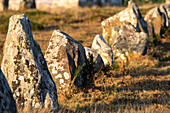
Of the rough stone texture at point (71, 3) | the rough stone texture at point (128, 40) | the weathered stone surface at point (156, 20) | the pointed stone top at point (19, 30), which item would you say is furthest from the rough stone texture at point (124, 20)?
the rough stone texture at point (71, 3)

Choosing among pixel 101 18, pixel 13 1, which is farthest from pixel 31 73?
pixel 13 1

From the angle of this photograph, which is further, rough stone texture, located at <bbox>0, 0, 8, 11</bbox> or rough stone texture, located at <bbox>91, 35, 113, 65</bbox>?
rough stone texture, located at <bbox>0, 0, 8, 11</bbox>

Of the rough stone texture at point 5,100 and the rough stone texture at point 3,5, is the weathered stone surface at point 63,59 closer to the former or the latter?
the rough stone texture at point 5,100

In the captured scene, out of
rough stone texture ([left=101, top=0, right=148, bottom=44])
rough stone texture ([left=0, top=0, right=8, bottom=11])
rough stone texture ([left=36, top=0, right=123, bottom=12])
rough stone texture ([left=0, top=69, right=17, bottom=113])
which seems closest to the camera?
rough stone texture ([left=0, top=69, right=17, bottom=113])

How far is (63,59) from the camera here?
7148 millimetres

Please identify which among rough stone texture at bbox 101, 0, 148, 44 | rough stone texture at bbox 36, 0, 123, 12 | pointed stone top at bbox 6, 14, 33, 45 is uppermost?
rough stone texture at bbox 36, 0, 123, 12

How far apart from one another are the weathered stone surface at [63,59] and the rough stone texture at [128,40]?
5.05 metres

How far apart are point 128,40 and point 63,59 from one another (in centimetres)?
633

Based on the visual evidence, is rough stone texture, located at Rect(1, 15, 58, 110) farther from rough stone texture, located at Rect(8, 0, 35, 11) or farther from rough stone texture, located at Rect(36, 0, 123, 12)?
rough stone texture, located at Rect(36, 0, 123, 12)

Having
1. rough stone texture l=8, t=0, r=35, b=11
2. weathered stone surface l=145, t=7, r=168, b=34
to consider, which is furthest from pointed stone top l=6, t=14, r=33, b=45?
rough stone texture l=8, t=0, r=35, b=11

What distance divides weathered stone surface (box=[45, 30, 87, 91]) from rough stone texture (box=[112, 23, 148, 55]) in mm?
5051

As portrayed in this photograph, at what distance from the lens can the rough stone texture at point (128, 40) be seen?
12375 millimetres

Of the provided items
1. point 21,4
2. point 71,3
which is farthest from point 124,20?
point 71,3

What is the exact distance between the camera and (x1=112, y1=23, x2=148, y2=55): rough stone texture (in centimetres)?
1238
